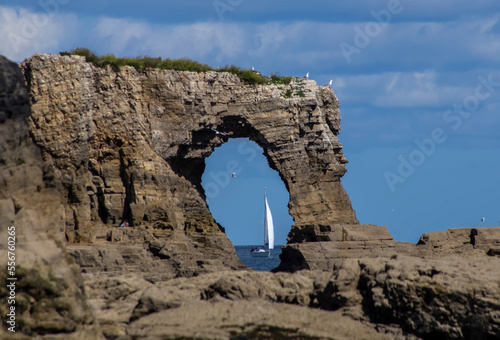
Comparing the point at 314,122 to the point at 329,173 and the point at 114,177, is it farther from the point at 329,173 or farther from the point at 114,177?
the point at 114,177

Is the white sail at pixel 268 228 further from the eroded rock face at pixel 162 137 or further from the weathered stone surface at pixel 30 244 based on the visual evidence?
the weathered stone surface at pixel 30 244

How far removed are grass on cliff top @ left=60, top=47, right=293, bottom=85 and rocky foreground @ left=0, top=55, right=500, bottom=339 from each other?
0.46 meters

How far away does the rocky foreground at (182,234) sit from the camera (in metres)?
18.4

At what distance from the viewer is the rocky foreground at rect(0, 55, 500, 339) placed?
18422 millimetres

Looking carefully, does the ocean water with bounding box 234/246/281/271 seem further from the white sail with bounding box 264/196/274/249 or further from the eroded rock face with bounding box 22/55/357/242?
the eroded rock face with bounding box 22/55/357/242

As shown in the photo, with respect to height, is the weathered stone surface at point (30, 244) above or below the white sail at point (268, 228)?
below

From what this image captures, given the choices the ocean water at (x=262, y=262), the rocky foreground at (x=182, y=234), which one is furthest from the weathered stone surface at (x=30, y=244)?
the ocean water at (x=262, y=262)

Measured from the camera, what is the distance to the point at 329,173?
43.5 m

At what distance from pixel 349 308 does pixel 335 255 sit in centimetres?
1544

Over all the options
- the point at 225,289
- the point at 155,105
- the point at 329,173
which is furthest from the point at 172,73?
the point at 225,289

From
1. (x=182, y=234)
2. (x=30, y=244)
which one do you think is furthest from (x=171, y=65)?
(x=30, y=244)

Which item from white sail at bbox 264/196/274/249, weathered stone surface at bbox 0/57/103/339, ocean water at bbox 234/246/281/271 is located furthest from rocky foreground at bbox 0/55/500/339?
white sail at bbox 264/196/274/249

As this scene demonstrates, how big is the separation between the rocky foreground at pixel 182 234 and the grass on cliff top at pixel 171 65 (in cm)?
46

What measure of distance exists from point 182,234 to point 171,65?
8493 millimetres
